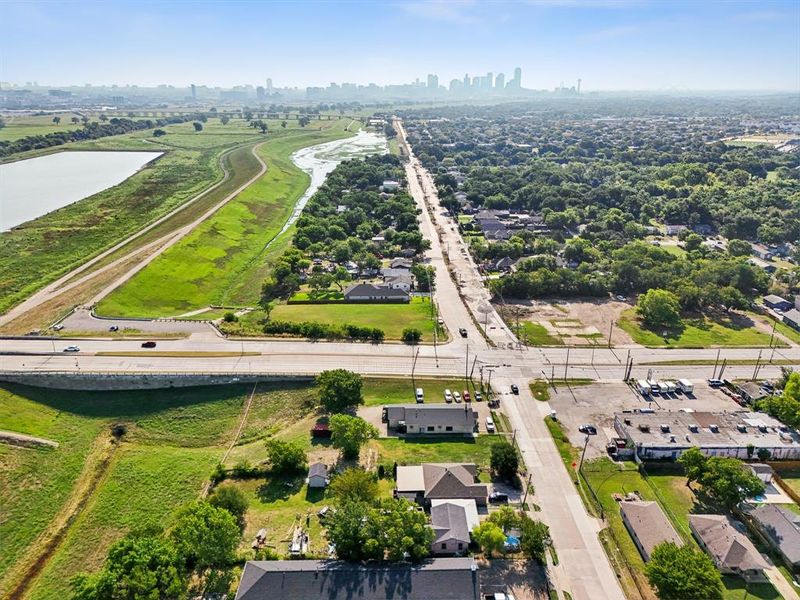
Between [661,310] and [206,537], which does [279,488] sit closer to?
[206,537]

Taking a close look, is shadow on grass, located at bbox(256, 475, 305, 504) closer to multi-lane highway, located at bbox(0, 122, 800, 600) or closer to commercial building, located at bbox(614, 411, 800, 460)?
multi-lane highway, located at bbox(0, 122, 800, 600)

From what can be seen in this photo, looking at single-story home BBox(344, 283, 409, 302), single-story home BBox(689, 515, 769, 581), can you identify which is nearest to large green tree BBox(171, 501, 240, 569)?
single-story home BBox(689, 515, 769, 581)

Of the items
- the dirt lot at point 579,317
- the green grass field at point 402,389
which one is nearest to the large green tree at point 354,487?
the green grass field at point 402,389

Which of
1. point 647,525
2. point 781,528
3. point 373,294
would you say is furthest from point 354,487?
point 373,294

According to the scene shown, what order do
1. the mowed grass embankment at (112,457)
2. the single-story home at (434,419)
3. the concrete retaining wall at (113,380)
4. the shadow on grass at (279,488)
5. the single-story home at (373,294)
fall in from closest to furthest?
the mowed grass embankment at (112,457) < the shadow on grass at (279,488) < the single-story home at (434,419) < the concrete retaining wall at (113,380) < the single-story home at (373,294)

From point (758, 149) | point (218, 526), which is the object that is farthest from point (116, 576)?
point (758, 149)

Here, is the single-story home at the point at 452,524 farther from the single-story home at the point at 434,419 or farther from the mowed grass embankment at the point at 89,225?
the mowed grass embankment at the point at 89,225
